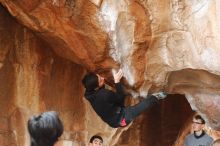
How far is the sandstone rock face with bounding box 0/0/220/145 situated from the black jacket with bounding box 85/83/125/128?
32cm

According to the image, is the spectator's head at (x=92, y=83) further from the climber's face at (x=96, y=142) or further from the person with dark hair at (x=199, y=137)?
the person with dark hair at (x=199, y=137)

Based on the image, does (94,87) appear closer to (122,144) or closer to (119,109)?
(119,109)

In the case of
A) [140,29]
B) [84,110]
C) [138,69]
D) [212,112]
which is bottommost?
[84,110]

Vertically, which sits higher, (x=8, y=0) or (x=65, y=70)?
(x=8, y=0)

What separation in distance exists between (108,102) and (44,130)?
61.3 inches

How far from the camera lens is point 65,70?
447 cm

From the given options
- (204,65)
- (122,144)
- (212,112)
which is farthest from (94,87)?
(122,144)

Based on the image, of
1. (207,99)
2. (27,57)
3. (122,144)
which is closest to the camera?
(207,99)

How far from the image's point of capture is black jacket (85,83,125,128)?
133 inches

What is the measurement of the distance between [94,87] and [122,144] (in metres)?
1.43

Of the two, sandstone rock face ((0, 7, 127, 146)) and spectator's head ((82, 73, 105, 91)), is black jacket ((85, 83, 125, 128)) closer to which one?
spectator's head ((82, 73, 105, 91))

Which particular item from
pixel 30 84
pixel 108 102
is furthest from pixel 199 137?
pixel 30 84

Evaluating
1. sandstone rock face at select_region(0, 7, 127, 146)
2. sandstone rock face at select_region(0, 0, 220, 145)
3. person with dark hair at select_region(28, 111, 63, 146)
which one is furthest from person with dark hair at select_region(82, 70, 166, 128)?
person with dark hair at select_region(28, 111, 63, 146)

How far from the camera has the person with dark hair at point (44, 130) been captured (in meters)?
1.85
